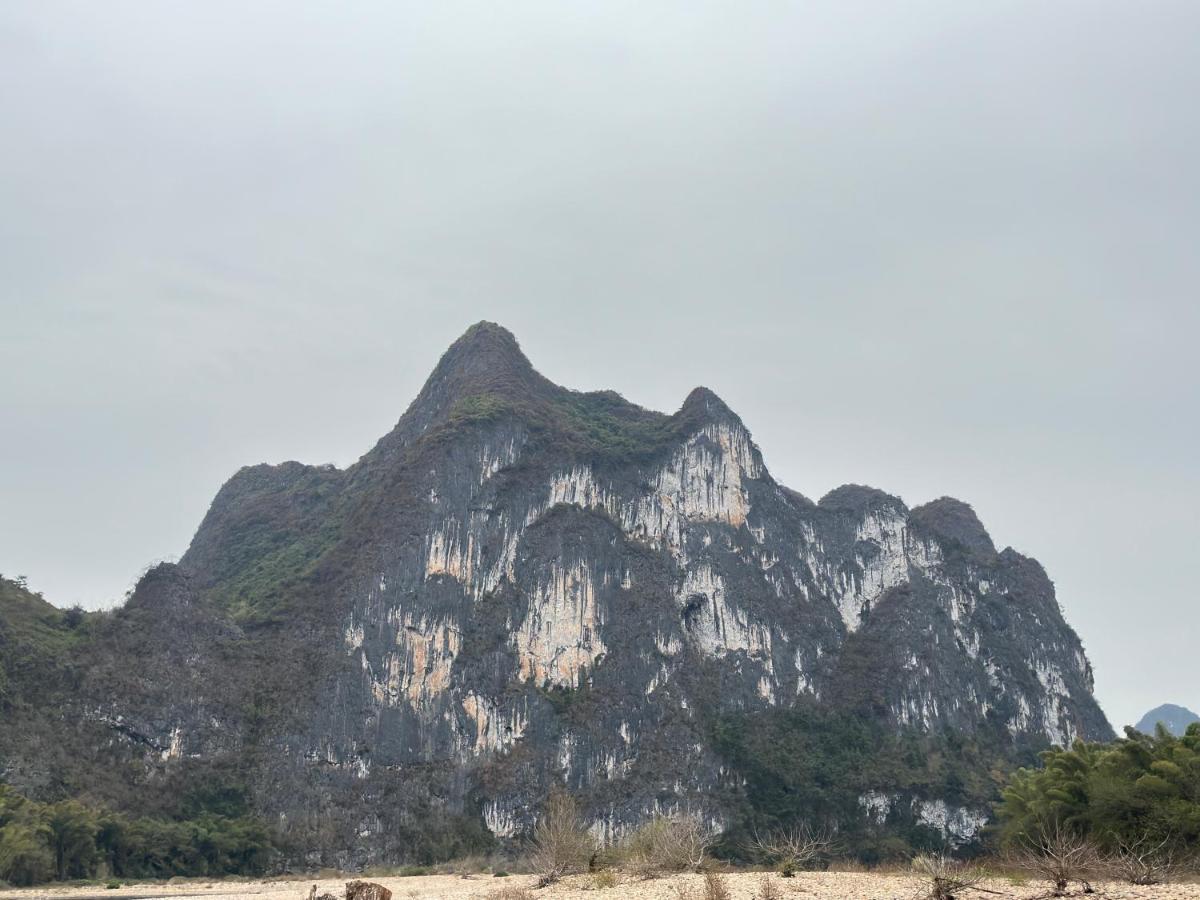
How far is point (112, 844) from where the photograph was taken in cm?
5738

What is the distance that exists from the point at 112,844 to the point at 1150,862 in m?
54.3

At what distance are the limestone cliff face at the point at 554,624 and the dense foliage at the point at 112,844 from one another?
8605 mm

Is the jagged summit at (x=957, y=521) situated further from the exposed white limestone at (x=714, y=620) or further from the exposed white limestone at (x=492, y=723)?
the exposed white limestone at (x=492, y=723)

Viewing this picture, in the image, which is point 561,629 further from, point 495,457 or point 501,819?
point 501,819

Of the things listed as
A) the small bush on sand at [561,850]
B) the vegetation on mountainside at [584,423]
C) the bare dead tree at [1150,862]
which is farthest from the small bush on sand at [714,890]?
the vegetation on mountainside at [584,423]

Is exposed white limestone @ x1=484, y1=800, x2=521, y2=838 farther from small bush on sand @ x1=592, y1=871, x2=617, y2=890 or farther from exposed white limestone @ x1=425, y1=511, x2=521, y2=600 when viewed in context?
small bush on sand @ x1=592, y1=871, x2=617, y2=890

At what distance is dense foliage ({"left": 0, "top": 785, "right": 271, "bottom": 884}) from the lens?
1908 inches

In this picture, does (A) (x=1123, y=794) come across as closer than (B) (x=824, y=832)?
Yes

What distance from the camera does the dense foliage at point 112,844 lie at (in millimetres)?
48469

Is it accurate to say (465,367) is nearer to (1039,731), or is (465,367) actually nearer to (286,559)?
(286,559)

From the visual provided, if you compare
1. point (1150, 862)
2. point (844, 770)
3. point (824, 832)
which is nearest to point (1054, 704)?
point (844, 770)

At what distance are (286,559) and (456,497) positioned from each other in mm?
26578

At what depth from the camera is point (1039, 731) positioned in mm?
114250

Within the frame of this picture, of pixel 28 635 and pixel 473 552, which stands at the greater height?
pixel 473 552
